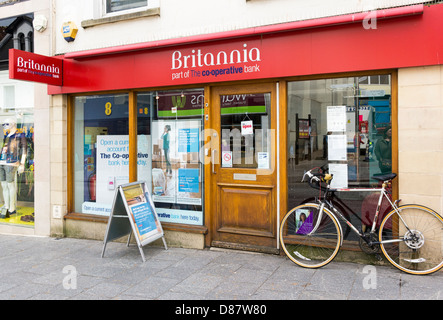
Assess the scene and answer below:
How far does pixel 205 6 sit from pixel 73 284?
4198 mm

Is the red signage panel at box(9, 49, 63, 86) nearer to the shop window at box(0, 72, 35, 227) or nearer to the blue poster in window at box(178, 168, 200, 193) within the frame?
the shop window at box(0, 72, 35, 227)

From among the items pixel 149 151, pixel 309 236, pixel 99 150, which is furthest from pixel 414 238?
pixel 99 150

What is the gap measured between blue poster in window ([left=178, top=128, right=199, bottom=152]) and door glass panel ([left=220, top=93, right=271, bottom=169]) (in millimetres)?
486

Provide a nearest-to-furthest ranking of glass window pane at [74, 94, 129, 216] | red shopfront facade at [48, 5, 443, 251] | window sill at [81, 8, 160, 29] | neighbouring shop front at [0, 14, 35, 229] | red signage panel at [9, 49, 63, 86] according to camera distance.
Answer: red shopfront facade at [48, 5, 443, 251], red signage panel at [9, 49, 63, 86], window sill at [81, 8, 160, 29], glass window pane at [74, 94, 129, 216], neighbouring shop front at [0, 14, 35, 229]

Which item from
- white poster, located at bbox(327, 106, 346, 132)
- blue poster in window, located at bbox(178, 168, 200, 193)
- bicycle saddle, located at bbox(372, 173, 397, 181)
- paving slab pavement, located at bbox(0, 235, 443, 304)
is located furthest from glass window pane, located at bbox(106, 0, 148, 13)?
bicycle saddle, located at bbox(372, 173, 397, 181)

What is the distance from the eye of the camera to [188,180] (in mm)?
6262

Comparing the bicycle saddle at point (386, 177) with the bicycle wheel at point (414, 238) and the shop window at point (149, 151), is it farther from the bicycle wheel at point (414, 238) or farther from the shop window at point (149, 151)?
the shop window at point (149, 151)

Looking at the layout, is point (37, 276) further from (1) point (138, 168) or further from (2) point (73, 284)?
(1) point (138, 168)

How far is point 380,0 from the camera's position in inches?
186

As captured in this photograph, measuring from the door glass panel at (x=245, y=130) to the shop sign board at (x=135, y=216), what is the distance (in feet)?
4.34

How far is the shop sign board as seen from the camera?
553 centimetres

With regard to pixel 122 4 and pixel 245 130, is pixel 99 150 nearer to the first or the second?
pixel 122 4

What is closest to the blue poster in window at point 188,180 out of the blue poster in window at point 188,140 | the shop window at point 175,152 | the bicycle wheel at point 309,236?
the shop window at point 175,152
